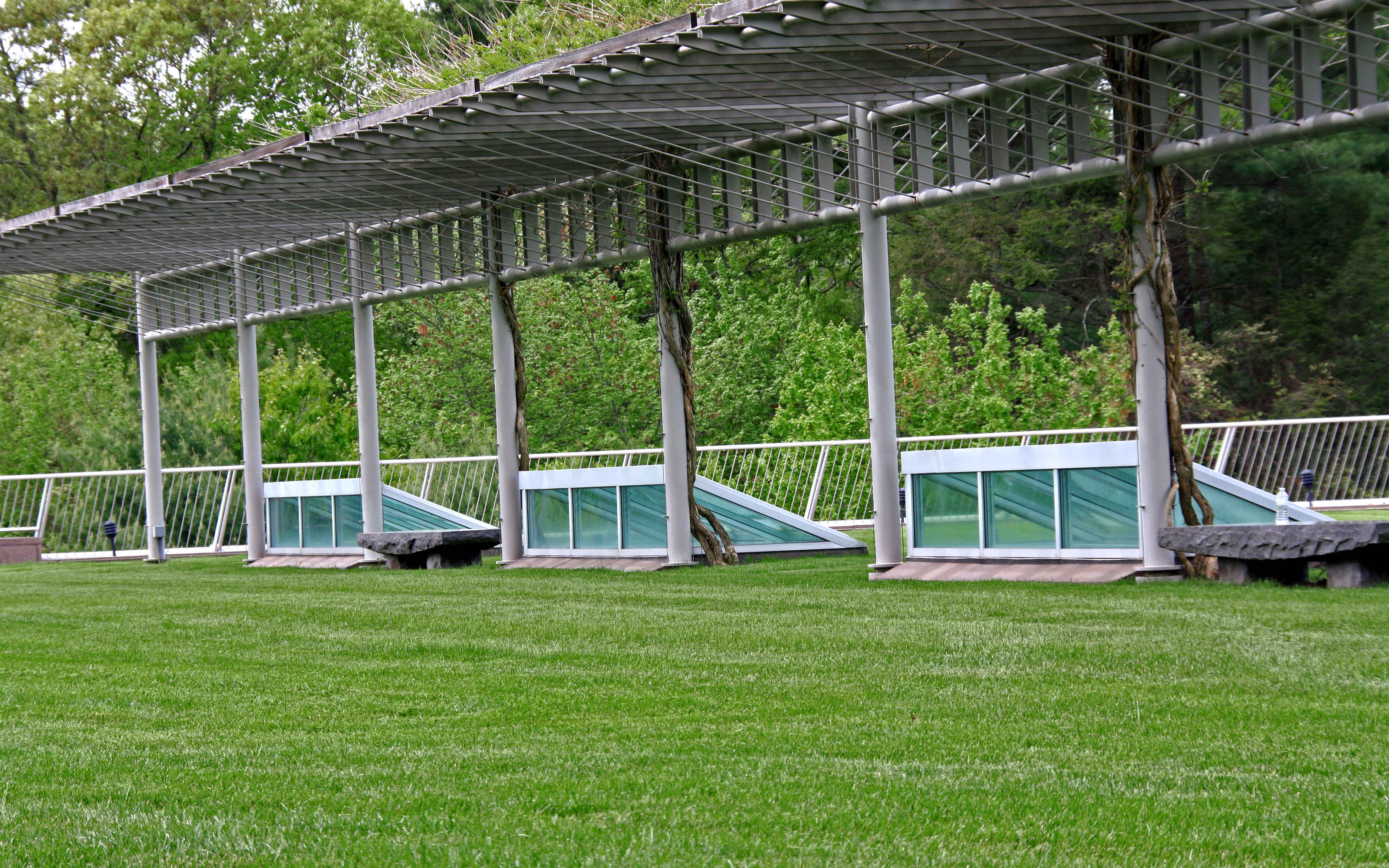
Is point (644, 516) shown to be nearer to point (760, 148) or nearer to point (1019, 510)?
point (760, 148)

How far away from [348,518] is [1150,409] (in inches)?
414

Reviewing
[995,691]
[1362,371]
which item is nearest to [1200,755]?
[995,691]

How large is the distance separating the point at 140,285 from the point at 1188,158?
15.7 meters

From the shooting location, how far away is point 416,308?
38.9m

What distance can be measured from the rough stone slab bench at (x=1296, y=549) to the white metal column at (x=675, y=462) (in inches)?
209

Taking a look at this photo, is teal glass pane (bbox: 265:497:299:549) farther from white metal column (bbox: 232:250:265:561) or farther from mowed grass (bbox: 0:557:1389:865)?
mowed grass (bbox: 0:557:1389:865)

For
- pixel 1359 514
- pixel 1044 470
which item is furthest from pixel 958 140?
pixel 1359 514

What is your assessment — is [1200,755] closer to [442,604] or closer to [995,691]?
[995,691]

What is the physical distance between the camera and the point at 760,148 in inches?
543

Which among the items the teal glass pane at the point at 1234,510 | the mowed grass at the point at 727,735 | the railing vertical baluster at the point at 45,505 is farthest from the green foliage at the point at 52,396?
the mowed grass at the point at 727,735

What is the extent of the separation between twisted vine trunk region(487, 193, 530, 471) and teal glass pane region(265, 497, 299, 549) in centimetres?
384

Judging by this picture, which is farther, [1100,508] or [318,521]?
[318,521]

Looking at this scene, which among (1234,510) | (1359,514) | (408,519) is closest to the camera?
(1234,510)

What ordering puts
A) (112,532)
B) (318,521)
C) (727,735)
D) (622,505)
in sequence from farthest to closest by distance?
(112,532) < (318,521) < (622,505) < (727,735)
